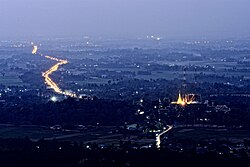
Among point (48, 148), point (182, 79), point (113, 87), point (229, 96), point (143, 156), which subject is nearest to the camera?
point (143, 156)

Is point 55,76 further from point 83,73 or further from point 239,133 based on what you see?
point 239,133

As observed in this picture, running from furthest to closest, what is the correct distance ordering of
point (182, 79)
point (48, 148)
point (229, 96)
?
point (182, 79) → point (229, 96) → point (48, 148)

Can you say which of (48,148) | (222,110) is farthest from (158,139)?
(222,110)

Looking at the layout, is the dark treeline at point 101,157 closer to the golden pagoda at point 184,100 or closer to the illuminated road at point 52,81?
the golden pagoda at point 184,100

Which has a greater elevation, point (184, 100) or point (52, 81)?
point (184, 100)

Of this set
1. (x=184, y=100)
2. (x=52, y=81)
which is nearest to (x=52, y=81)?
(x=52, y=81)

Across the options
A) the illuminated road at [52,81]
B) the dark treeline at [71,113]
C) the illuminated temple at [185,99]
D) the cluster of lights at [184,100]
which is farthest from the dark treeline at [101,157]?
the illuminated road at [52,81]

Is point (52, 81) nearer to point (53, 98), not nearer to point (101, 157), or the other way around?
point (53, 98)

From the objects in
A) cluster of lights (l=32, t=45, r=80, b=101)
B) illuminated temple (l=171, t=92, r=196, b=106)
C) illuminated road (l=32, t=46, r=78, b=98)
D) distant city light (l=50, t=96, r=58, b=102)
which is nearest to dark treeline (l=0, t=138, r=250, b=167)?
illuminated temple (l=171, t=92, r=196, b=106)

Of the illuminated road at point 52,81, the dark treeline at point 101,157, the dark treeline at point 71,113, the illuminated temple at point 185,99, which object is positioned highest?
the dark treeline at point 101,157

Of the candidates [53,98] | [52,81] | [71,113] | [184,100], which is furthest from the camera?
[52,81]

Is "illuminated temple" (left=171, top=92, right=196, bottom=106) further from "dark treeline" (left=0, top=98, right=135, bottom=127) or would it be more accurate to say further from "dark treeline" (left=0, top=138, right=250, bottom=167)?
"dark treeline" (left=0, top=138, right=250, bottom=167)
